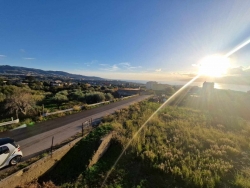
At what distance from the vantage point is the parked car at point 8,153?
771 cm

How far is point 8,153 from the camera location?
26.0 feet

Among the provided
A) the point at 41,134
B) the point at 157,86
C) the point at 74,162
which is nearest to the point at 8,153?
the point at 74,162

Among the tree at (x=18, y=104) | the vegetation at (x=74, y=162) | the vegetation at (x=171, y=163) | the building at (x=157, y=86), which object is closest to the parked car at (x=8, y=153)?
the vegetation at (x=74, y=162)

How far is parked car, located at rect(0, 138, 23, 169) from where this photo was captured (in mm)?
7709

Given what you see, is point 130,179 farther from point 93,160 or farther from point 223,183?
point 223,183

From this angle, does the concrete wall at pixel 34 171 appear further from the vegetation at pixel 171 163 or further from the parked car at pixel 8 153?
the parked car at pixel 8 153

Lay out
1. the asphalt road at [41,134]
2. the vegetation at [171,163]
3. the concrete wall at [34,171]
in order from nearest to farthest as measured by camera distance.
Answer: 1. the concrete wall at [34,171]
2. the vegetation at [171,163]
3. the asphalt road at [41,134]

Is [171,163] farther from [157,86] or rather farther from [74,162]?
[157,86]

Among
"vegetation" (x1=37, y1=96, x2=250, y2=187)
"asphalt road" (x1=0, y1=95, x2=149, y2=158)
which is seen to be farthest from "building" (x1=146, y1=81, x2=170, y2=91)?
"asphalt road" (x1=0, y1=95, x2=149, y2=158)

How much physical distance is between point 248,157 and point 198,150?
3.23 metres

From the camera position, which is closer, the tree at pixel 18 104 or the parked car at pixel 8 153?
the parked car at pixel 8 153

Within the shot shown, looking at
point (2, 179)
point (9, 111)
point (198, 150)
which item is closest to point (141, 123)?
point (198, 150)

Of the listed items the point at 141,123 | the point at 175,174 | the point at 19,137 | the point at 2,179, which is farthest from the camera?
the point at 141,123

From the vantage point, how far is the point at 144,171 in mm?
9117
